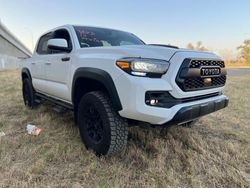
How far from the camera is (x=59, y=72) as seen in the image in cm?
360

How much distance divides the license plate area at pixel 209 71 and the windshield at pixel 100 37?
1.62m

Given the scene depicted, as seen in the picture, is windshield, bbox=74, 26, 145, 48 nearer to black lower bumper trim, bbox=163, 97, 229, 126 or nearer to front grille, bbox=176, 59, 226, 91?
front grille, bbox=176, 59, 226, 91

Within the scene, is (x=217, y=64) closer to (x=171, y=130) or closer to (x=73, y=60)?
(x=171, y=130)

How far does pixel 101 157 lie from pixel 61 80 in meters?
1.54

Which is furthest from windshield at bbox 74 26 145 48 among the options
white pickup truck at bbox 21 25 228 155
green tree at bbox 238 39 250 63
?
green tree at bbox 238 39 250 63

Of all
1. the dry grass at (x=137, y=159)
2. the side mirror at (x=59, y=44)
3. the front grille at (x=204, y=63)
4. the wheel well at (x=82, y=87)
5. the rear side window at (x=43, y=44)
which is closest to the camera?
the dry grass at (x=137, y=159)

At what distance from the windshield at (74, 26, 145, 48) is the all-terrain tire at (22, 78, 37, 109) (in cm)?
230

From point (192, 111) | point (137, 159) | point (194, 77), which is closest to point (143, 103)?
point (192, 111)

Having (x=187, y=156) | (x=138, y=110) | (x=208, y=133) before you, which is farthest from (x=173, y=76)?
(x=208, y=133)

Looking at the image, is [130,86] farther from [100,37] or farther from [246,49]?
[246,49]

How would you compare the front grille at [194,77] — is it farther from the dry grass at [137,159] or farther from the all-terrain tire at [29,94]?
the all-terrain tire at [29,94]

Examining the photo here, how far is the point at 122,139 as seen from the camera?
2574 millimetres

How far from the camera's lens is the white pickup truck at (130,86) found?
2229 millimetres

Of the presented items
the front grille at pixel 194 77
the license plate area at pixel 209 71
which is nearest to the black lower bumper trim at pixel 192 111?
the front grille at pixel 194 77
